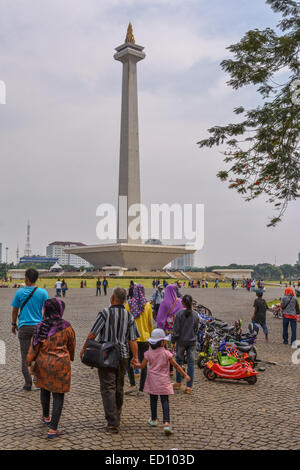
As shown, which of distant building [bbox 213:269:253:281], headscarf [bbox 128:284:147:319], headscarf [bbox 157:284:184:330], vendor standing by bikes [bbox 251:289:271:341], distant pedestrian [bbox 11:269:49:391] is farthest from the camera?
distant building [bbox 213:269:253:281]

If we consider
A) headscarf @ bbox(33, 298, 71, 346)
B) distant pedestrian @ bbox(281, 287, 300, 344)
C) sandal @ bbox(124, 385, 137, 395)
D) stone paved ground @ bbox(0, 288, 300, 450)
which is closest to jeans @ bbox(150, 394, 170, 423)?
stone paved ground @ bbox(0, 288, 300, 450)

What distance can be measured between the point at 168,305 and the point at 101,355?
2.80 meters

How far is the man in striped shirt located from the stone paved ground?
0.81 feet

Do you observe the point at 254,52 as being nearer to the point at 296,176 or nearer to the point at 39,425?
the point at 296,176

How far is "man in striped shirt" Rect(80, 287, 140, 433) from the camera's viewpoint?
4539 millimetres

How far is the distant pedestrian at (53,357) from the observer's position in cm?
440

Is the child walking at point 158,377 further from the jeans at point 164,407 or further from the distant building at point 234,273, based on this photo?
the distant building at point 234,273

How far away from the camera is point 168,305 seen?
7129mm

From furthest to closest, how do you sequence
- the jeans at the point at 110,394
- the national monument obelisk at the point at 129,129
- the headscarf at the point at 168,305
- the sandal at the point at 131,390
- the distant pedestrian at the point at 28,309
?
1. the national monument obelisk at the point at 129,129
2. the headscarf at the point at 168,305
3. the sandal at the point at 131,390
4. the distant pedestrian at the point at 28,309
5. the jeans at the point at 110,394

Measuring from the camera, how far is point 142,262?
65.1 meters

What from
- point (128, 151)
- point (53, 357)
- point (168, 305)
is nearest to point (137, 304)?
point (168, 305)

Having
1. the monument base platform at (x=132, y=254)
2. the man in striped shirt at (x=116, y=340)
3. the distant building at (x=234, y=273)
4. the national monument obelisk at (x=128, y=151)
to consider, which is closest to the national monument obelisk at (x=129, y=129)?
the national monument obelisk at (x=128, y=151)

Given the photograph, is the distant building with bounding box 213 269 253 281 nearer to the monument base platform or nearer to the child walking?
the monument base platform

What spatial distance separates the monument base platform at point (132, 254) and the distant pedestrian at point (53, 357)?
55121 millimetres
